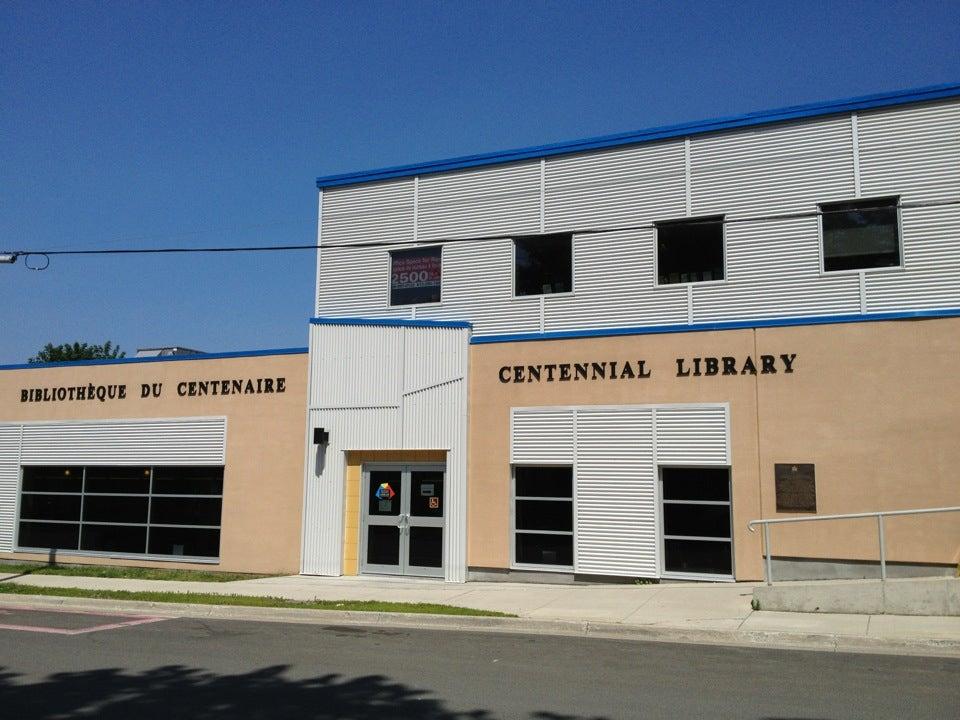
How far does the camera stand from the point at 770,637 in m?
11.5

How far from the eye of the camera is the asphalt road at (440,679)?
8039mm

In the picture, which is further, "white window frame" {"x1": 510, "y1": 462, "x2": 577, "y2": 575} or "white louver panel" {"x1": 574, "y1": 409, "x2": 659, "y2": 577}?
"white window frame" {"x1": 510, "y1": 462, "x2": 577, "y2": 575}

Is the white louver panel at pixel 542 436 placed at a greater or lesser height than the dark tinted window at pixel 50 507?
greater

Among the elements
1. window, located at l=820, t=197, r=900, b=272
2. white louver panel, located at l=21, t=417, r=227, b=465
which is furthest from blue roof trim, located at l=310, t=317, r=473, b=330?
window, located at l=820, t=197, r=900, b=272

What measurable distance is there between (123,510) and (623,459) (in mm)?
12361

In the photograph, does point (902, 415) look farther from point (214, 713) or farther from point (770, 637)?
point (214, 713)

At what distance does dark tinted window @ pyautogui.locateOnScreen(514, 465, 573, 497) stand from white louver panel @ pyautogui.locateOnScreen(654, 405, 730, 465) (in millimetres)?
1932

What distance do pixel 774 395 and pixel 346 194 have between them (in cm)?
1106

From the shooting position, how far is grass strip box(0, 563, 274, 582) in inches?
745

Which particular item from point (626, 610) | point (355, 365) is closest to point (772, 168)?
point (626, 610)

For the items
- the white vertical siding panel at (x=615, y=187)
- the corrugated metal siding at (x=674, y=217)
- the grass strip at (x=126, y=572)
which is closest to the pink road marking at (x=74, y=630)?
the grass strip at (x=126, y=572)

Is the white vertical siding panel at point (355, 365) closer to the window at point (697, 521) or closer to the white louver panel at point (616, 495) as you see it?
the white louver panel at point (616, 495)

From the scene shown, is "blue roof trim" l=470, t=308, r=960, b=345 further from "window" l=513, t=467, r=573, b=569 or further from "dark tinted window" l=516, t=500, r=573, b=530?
"dark tinted window" l=516, t=500, r=573, b=530

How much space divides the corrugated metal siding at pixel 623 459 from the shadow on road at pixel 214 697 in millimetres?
8418
